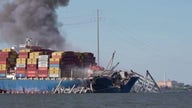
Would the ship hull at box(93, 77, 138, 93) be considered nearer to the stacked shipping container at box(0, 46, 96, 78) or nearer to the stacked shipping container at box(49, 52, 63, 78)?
the stacked shipping container at box(0, 46, 96, 78)

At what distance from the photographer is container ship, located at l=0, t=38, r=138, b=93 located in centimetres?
14862

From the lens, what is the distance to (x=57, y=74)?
14838 cm

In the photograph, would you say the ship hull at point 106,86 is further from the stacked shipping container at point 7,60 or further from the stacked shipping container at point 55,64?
the stacked shipping container at point 7,60

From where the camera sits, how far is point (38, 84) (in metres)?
151

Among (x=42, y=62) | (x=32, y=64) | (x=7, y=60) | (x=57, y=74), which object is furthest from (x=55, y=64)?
(x=7, y=60)

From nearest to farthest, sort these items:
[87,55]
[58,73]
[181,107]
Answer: [181,107] → [58,73] → [87,55]

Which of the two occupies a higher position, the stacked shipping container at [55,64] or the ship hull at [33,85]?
the stacked shipping container at [55,64]

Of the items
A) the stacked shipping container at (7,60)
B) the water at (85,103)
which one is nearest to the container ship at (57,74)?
the stacked shipping container at (7,60)

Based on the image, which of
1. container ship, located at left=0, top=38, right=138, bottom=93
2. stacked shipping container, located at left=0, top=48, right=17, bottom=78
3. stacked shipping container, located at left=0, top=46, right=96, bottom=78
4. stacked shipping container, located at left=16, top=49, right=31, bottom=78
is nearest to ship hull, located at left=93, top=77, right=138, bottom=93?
container ship, located at left=0, top=38, right=138, bottom=93

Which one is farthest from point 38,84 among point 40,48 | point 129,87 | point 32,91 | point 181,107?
point 181,107

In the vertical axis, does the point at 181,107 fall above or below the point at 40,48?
below

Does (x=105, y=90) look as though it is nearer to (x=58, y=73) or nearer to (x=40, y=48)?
(x=58, y=73)

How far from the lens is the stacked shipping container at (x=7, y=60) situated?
519 ft

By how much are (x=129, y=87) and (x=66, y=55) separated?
20.6 m
